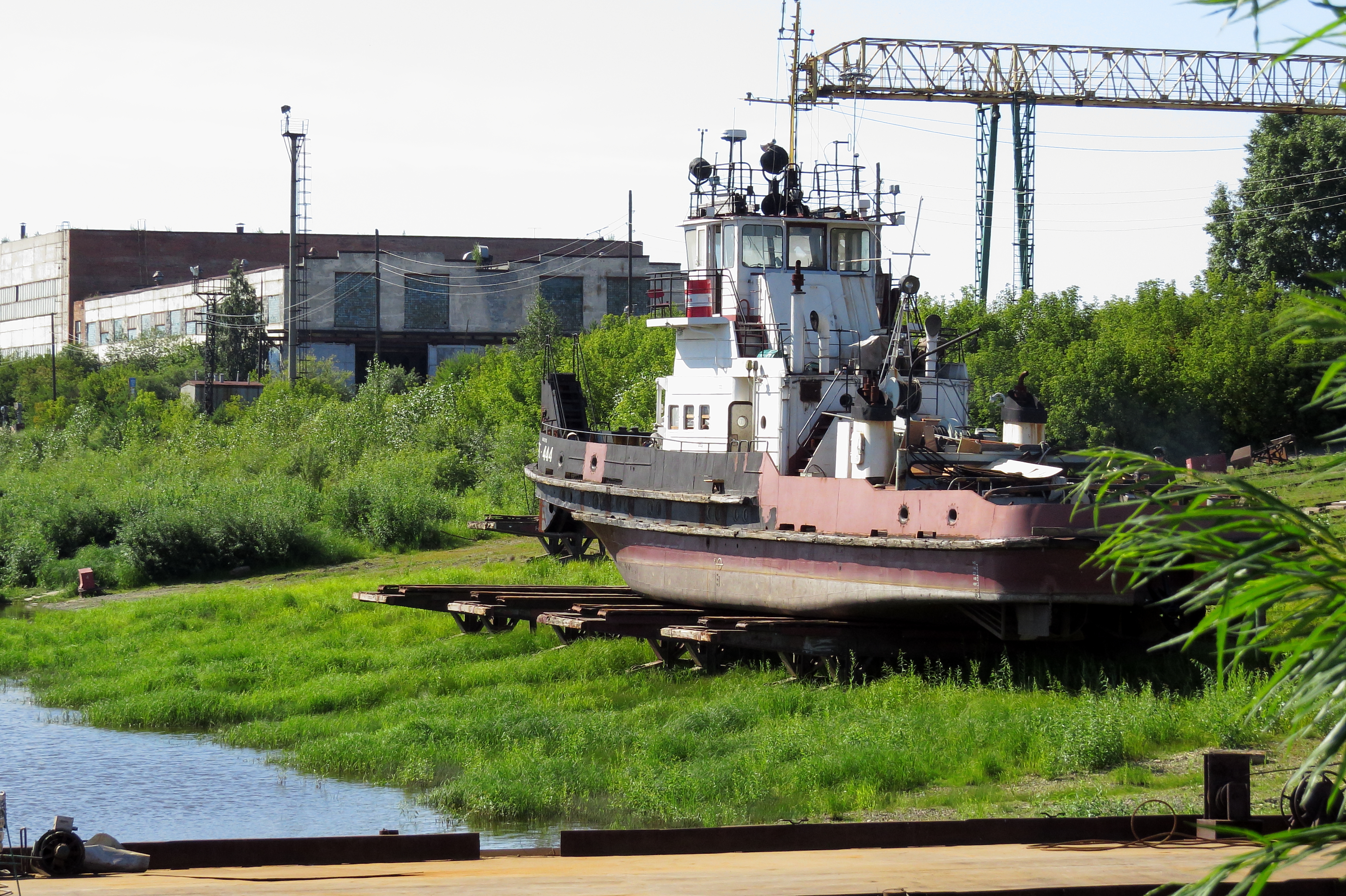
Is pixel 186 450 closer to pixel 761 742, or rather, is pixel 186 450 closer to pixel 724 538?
pixel 724 538

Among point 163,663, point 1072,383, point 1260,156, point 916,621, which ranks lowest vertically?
point 163,663

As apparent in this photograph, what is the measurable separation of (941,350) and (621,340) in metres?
26.7

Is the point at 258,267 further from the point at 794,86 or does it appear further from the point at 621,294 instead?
the point at 794,86

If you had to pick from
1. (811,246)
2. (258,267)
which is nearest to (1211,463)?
(811,246)

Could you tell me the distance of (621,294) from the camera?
61688 mm

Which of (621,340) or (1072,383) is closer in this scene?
(1072,383)

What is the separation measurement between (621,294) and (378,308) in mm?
11699

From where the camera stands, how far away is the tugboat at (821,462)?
14711mm

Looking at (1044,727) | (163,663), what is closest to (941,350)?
(1044,727)

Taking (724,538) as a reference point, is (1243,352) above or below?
above

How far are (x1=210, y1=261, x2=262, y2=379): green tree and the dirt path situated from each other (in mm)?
36439

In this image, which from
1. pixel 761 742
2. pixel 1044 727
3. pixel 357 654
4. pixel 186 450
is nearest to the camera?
pixel 1044 727

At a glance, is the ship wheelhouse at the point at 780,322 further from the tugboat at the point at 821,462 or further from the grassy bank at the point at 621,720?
the grassy bank at the point at 621,720

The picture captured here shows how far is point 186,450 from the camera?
46625mm
